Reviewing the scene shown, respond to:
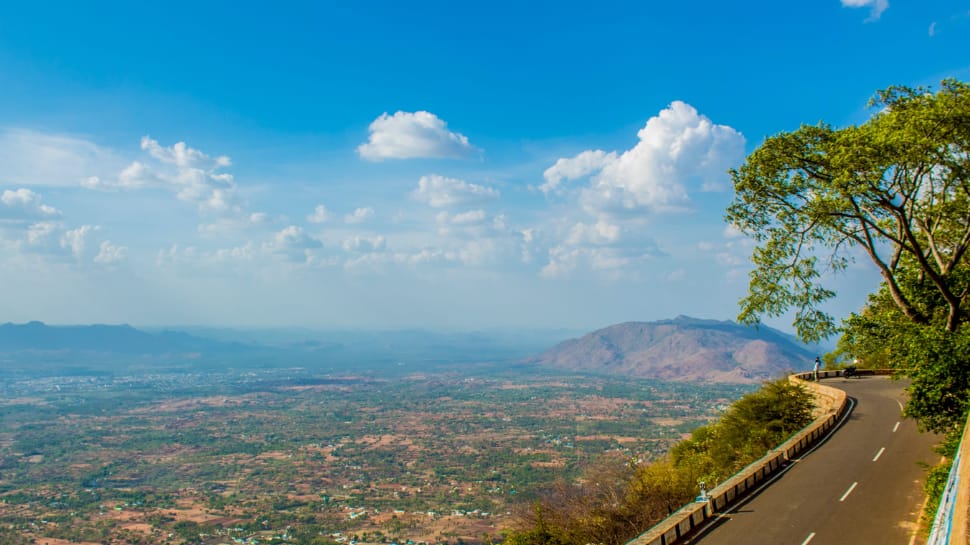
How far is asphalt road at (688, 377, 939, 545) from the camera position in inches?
572

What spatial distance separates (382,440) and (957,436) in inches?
5608

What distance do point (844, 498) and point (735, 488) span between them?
286 cm

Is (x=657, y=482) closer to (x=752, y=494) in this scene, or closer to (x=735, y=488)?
(x=752, y=494)

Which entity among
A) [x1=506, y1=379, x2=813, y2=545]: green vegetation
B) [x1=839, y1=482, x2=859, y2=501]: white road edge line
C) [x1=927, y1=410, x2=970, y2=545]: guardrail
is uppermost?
[x1=927, y1=410, x2=970, y2=545]: guardrail

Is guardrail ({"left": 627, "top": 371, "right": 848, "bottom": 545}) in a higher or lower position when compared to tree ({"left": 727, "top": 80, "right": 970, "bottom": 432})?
lower

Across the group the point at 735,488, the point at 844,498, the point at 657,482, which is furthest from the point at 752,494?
the point at 657,482

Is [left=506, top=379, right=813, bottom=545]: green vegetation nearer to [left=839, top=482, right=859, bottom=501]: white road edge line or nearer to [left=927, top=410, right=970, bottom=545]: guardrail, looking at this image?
[left=839, top=482, right=859, bottom=501]: white road edge line

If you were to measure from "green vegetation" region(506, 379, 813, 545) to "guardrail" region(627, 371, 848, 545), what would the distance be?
2341mm

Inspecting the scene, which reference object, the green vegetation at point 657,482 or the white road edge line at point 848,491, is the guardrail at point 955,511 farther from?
the green vegetation at point 657,482

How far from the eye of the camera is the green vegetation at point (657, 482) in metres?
22.1

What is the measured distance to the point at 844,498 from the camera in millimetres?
17125

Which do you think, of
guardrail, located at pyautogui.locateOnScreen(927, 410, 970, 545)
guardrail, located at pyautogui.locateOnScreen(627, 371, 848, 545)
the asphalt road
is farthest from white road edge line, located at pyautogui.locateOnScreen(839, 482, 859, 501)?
guardrail, located at pyautogui.locateOnScreen(927, 410, 970, 545)

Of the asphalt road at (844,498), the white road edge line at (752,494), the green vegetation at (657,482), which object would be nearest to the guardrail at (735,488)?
the white road edge line at (752,494)

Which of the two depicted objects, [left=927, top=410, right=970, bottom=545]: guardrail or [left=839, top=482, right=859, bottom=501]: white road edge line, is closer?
Result: [left=927, top=410, right=970, bottom=545]: guardrail
